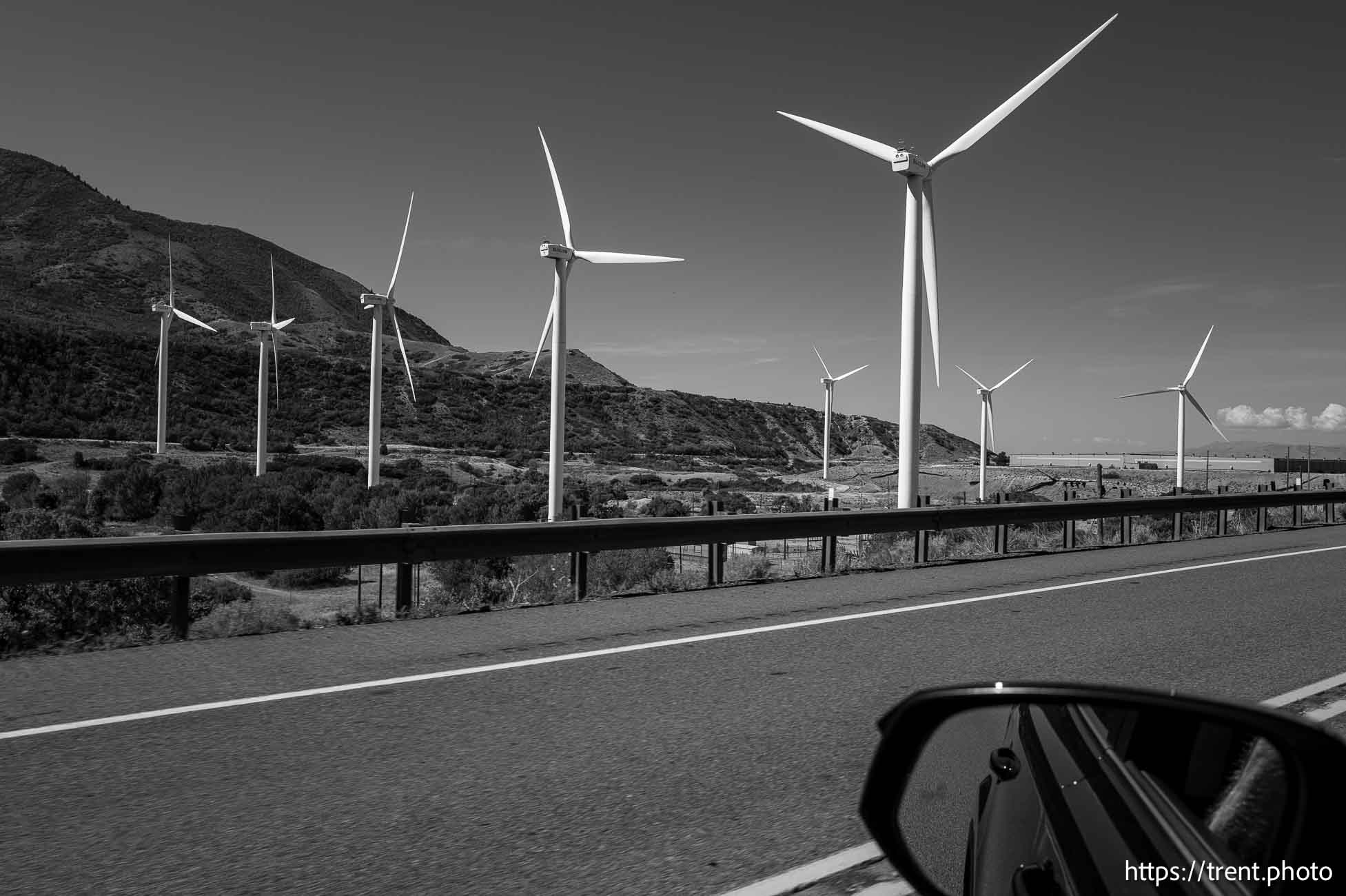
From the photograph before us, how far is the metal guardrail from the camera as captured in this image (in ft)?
25.9

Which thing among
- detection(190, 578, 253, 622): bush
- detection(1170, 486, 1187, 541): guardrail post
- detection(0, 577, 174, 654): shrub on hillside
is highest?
detection(1170, 486, 1187, 541): guardrail post

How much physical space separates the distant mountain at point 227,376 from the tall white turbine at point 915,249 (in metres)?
46.1

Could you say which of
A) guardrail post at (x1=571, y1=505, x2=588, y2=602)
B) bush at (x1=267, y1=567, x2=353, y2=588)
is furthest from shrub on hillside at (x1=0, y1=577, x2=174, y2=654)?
bush at (x1=267, y1=567, x2=353, y2=588)

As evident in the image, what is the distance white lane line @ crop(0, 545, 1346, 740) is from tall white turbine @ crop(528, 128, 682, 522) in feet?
38.6

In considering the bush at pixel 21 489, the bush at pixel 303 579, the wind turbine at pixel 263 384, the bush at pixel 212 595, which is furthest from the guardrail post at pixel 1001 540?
the wind turbine at pixel 263 384

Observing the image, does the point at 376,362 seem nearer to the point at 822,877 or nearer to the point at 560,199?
the point at 560,199

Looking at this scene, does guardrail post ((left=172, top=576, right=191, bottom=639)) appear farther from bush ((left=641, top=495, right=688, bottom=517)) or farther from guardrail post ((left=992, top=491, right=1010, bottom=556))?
bush ((left=641, top=495, right=688, bottom=517))

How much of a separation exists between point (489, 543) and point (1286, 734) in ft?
30.9

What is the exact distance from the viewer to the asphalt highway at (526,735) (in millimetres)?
3676

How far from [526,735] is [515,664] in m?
1.80

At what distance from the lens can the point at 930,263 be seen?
1977 centimetres

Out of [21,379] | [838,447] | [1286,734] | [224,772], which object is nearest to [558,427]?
[224,772]

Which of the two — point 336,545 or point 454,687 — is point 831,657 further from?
point 336,545

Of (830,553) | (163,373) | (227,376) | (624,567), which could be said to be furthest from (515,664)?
(227,376)
